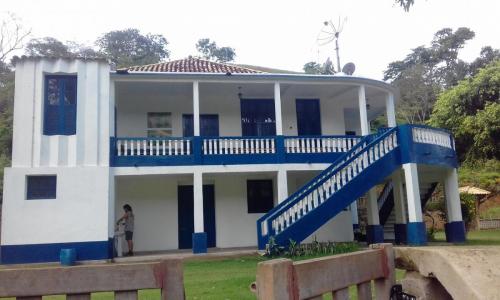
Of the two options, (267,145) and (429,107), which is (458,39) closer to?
(429,107)

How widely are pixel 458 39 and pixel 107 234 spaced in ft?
139

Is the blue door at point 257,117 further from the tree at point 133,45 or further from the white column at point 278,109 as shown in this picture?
the tree at point 133,45

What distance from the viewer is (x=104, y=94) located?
12789 millimetres

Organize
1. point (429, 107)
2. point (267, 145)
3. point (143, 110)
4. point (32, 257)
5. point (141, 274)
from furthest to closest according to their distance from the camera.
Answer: point (429, 107) → point (143, 110) → point (267, 145) → point (32, 257) → point (141, 274)

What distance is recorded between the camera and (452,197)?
46.2 feet

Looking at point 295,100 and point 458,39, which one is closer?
point 295,100

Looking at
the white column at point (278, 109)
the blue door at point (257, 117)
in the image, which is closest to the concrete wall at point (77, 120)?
the blue door at point (257, 117)

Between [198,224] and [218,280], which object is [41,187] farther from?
[218,280]

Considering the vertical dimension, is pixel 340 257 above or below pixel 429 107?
below

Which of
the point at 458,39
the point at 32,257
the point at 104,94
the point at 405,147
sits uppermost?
the point at 458,39

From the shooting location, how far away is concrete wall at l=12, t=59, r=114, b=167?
477 inches

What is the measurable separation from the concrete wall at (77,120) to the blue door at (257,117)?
4743mm

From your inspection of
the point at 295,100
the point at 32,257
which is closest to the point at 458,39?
the point at 295,100

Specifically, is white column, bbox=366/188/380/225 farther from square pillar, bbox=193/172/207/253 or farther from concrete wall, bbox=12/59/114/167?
concrete wall, bbox=12/59/114/167
